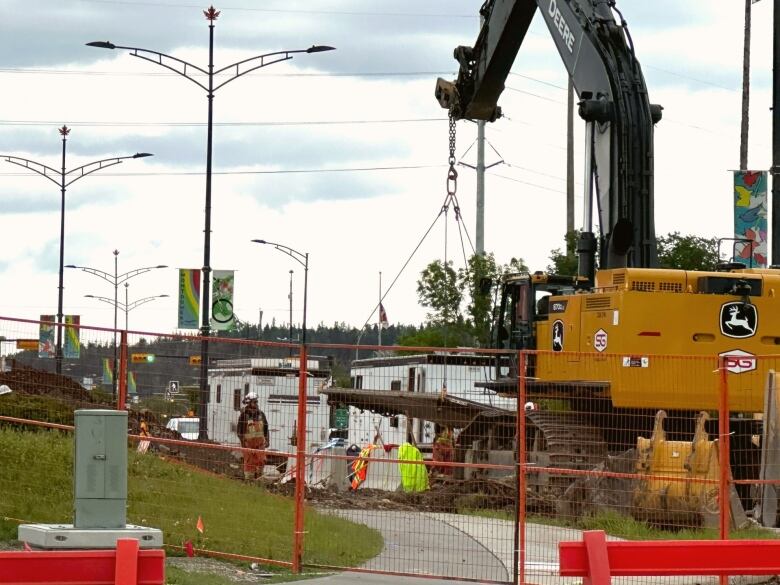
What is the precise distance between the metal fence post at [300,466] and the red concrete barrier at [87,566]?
5.84 meters

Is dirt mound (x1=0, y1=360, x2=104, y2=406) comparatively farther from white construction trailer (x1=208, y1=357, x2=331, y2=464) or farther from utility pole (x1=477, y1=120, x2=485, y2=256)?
utility pole (x1=477, y1=120, x2=485, y2=256)

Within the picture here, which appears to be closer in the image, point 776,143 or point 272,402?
point 272,402

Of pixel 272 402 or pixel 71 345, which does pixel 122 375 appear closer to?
pixel 71 345

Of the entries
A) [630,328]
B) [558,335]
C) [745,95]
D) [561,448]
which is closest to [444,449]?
[561,448]

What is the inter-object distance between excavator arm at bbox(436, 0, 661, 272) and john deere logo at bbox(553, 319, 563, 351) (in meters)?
1.00

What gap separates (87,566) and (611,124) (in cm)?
1462

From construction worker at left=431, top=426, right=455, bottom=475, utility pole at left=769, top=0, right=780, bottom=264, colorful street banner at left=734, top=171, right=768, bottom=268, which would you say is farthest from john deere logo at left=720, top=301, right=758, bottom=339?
colorful street banner at left=734, top=171, right=768, bottom=268

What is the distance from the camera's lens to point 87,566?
7012 millimetres

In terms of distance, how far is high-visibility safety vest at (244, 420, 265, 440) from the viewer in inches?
537

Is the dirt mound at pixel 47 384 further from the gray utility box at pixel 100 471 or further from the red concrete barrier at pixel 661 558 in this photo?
the red concrete barrier at pixel 661 558

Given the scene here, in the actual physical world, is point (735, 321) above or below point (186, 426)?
above

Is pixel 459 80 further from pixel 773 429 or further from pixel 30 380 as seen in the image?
pixel 30 380

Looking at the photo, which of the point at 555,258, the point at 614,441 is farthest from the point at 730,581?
the point at 555,258

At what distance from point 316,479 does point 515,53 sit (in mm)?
10931
